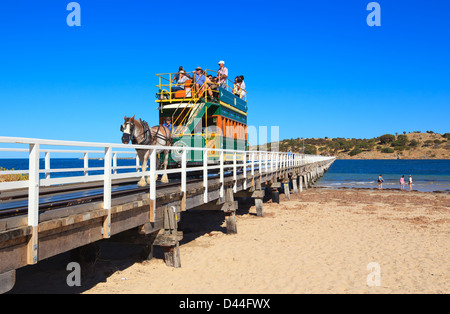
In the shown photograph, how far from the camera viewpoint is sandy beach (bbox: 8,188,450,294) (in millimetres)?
6793

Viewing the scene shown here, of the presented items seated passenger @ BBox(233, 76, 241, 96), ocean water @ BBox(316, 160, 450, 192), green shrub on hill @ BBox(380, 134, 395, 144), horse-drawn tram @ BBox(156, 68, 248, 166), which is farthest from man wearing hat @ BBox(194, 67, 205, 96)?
green shrub on hill @ BBox(380, 134, 395, 144)

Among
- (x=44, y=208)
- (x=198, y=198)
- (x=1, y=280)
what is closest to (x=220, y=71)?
(x=198, y=198)

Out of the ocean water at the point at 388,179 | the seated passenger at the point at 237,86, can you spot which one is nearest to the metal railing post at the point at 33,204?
the seated passenger at the point at 237,86

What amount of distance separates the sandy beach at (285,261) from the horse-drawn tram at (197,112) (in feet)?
9.86

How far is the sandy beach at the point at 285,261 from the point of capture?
267 inches

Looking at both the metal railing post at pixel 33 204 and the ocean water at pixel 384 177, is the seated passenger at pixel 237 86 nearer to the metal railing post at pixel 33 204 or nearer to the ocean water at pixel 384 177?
the ocean water at pixel 384 177

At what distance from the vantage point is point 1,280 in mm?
3701

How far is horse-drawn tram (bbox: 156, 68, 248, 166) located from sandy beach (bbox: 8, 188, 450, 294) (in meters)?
3.00

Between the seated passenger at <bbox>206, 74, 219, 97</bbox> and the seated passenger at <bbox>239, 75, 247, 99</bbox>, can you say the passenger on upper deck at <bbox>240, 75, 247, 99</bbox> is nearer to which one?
the seated passenger at <bbox>239, 75, 247, 99</bbox>

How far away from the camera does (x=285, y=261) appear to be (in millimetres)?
8430

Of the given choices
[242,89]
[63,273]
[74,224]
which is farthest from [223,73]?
[74,224]

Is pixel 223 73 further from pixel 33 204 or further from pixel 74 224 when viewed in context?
pixel 33 204
